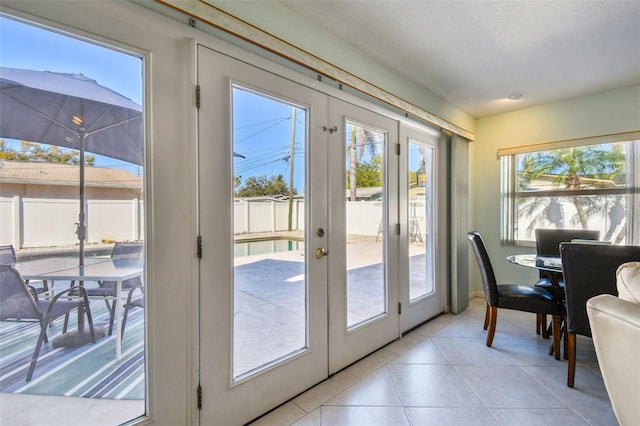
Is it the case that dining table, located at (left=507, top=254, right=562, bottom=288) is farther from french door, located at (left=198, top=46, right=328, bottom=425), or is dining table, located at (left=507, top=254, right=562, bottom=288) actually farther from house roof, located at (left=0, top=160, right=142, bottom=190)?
house roof, located at (left=0, top=160, right=142, bottom=190)

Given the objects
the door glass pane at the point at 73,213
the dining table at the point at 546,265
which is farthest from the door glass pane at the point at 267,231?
the dining table at the point at 546,265

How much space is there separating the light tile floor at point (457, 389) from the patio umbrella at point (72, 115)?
1599 millimetres

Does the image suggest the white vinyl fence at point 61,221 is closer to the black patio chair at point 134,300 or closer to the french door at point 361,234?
the black patio chair at point 134,300

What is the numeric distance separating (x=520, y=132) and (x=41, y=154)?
4.53 m

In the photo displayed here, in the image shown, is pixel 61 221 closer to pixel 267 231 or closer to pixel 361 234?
pixel 267 231

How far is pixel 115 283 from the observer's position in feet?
4.29

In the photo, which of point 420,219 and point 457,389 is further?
point 420,219

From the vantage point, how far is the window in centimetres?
A: 306

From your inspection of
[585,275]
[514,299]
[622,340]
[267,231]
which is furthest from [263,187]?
[514,299]

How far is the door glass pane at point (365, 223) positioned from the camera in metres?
2.28

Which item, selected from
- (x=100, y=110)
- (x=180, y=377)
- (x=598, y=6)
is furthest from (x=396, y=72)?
(x=180, y=377)

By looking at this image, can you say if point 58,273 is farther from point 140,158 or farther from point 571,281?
point 571,281

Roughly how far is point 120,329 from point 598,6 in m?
3.23

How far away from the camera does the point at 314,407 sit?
1773 millimetres
